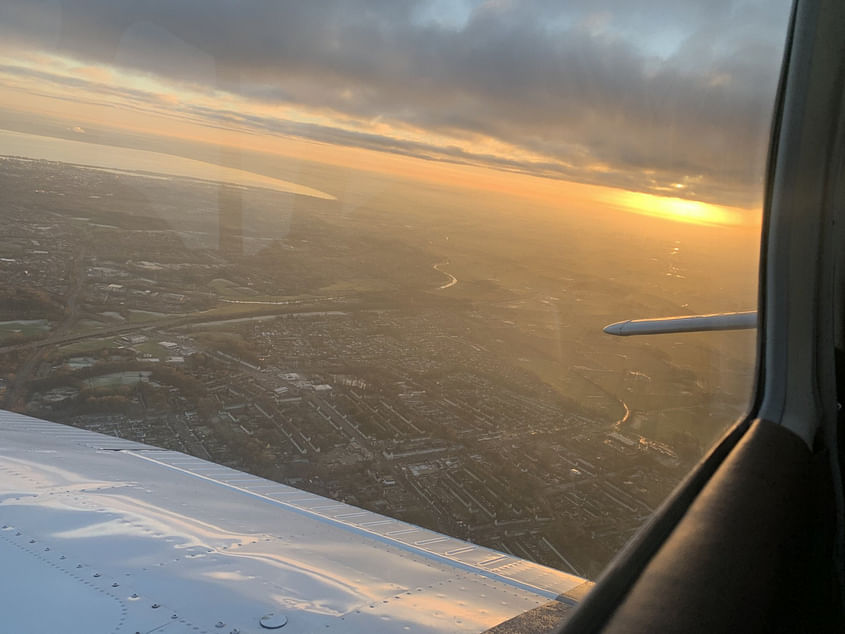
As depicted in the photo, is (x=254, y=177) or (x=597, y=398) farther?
(x=254, y=177)

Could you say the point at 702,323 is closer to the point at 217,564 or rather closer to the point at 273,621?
the point at 273,621

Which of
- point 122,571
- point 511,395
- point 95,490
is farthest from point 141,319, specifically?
point 122,571

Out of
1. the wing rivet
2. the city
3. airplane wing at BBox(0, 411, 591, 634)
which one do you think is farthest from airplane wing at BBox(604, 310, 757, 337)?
the wing rivet

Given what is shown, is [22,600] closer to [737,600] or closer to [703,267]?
[737,600]

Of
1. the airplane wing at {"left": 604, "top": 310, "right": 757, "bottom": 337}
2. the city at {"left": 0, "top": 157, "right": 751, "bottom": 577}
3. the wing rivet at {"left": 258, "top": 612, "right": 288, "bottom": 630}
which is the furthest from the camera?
the city at {"left": 0, "top": 157, "right": 751, "bottom": 577}

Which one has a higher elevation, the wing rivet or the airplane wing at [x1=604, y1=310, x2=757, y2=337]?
the airplane wing at [x1=604, y1=310, x2=757, y2=337]

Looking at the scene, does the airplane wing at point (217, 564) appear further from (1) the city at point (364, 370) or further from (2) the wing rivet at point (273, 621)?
(1) the city at point (364, 370)

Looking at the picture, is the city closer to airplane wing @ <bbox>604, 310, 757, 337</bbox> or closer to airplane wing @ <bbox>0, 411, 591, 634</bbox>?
airplane wing @ <bbox>604, 310, 757, 337</bbox>

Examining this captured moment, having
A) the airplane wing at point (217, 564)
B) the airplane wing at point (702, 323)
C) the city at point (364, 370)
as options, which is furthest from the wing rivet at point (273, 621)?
the airplane wing at point (702, 323)
